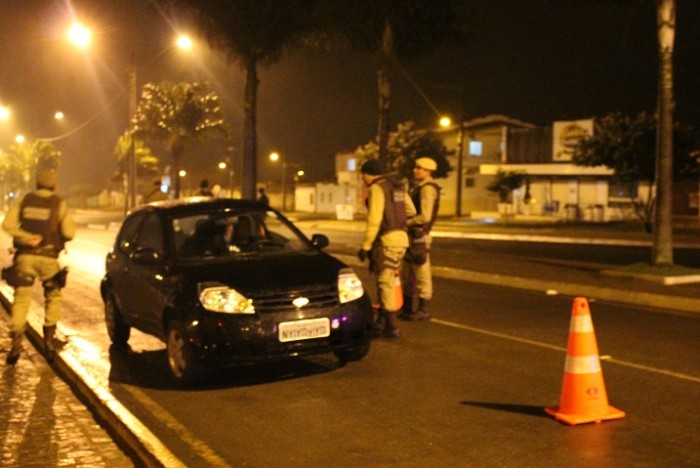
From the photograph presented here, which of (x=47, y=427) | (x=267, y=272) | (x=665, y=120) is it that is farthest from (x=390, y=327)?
(x=665, y=120)

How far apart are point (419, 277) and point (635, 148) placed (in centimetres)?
2681

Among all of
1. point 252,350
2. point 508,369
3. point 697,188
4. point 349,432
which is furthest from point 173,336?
point 697,188

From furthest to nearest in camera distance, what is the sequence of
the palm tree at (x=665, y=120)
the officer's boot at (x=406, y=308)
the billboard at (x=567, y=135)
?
→ the billboard at (x=567, y=135) < the palm tree at (x=665, y=120) < the officer's boot at (x=406, y=308)

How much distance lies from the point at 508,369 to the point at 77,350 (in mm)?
4429

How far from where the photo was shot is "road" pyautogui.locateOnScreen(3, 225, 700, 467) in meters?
5.80

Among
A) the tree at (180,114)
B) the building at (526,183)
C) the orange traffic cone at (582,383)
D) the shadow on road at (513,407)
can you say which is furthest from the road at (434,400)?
the tree at (180,114)

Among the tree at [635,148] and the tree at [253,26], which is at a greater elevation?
the tree at [253,26]

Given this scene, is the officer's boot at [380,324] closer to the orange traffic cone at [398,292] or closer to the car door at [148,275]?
the orange traffic cone at [398,292]

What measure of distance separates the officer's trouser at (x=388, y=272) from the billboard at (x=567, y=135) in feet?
143

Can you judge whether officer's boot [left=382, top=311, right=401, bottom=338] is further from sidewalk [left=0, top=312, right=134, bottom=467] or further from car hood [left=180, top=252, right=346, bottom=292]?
sidewalk [left=0, top=312, right=134, bottom=467]

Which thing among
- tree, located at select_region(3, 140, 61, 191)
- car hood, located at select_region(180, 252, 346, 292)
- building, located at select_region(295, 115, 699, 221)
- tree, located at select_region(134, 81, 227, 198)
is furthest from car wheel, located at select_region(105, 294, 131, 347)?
tree, located at select_region(3, 140, 61, 191)

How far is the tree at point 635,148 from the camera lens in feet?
115

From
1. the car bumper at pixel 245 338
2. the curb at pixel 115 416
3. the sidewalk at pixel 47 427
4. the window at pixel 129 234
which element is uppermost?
the window at pixel 129 234

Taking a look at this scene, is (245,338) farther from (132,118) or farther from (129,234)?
Result: (132,118)
